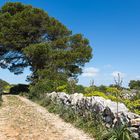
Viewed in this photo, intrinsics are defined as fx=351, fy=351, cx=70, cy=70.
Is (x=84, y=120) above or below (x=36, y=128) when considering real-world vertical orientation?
above

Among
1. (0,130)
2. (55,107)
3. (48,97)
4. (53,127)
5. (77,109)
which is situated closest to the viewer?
(0,130)

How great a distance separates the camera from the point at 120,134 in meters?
10.4

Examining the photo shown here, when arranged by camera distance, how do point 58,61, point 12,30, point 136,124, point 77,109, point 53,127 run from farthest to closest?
point 12,30 < point 58,61 < point 77,109 < point 53,127 < point 136,124

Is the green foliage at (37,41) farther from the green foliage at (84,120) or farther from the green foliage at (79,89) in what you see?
the green foliage at (84,120)

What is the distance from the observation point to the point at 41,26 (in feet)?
128

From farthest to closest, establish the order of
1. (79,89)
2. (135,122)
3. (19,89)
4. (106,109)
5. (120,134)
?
(19,89) < (79,89) < (106,109) < (120,134) < (135,122)

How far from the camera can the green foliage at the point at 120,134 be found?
1023cm

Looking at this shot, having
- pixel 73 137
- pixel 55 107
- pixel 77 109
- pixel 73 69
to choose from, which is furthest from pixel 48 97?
pixel 73 69

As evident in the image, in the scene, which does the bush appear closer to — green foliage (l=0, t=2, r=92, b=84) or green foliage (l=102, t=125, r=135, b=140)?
green foliage (l=0, t=2, r=92, b=84)

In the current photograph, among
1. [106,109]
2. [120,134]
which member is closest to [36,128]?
[106,109]

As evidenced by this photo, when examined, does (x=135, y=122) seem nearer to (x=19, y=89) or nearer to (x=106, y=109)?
(x=106, y=109)

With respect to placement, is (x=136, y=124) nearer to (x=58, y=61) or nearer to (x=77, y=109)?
(x=77, y=109)

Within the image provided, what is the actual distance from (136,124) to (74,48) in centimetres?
2938

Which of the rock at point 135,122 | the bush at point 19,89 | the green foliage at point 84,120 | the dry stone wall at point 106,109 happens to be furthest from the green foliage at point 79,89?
the bush at point 19,89
